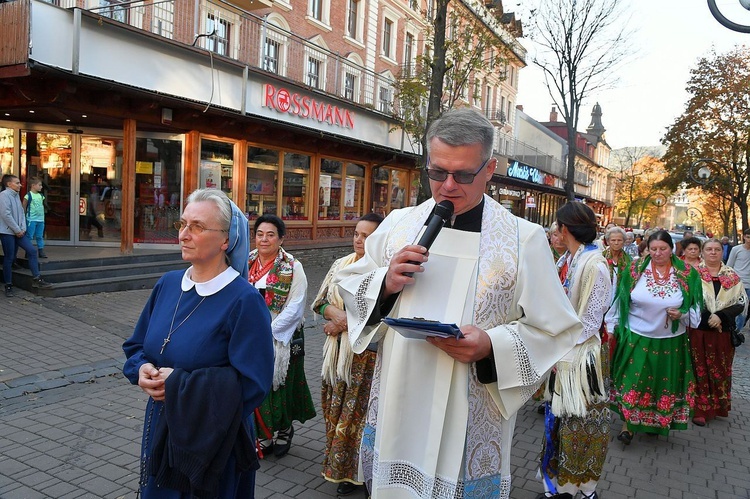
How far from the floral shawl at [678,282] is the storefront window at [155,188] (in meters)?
10.4

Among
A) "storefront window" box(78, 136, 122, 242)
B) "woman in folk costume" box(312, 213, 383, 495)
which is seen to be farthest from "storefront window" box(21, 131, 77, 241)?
"woman in folk costume" box(312, 213, 383, 495)

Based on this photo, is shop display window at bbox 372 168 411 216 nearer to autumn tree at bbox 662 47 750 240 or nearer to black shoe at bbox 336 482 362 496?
autumn tree at bbox 662 47 750 240

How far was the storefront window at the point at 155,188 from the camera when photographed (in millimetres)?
13016

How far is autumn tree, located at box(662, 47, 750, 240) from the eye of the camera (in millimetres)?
25125

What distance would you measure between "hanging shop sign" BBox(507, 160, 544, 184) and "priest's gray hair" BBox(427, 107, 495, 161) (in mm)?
26538

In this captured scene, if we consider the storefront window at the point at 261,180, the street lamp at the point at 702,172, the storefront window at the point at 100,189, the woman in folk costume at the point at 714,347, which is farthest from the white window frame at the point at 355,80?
the woman in folk costume at the point at 714,347

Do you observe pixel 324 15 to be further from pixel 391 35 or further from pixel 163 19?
pixel 163 19

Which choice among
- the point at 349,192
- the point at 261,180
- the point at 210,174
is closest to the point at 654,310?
the point at 210,174

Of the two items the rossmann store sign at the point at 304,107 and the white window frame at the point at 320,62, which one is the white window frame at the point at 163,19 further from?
the white window frame at the point at 320,62

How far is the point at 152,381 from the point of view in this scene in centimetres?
232

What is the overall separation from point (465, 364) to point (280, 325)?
2518 millimetres

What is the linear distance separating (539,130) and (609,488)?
42.1m

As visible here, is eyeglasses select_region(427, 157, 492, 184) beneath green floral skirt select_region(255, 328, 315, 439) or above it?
above

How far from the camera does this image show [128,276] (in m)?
11.0
